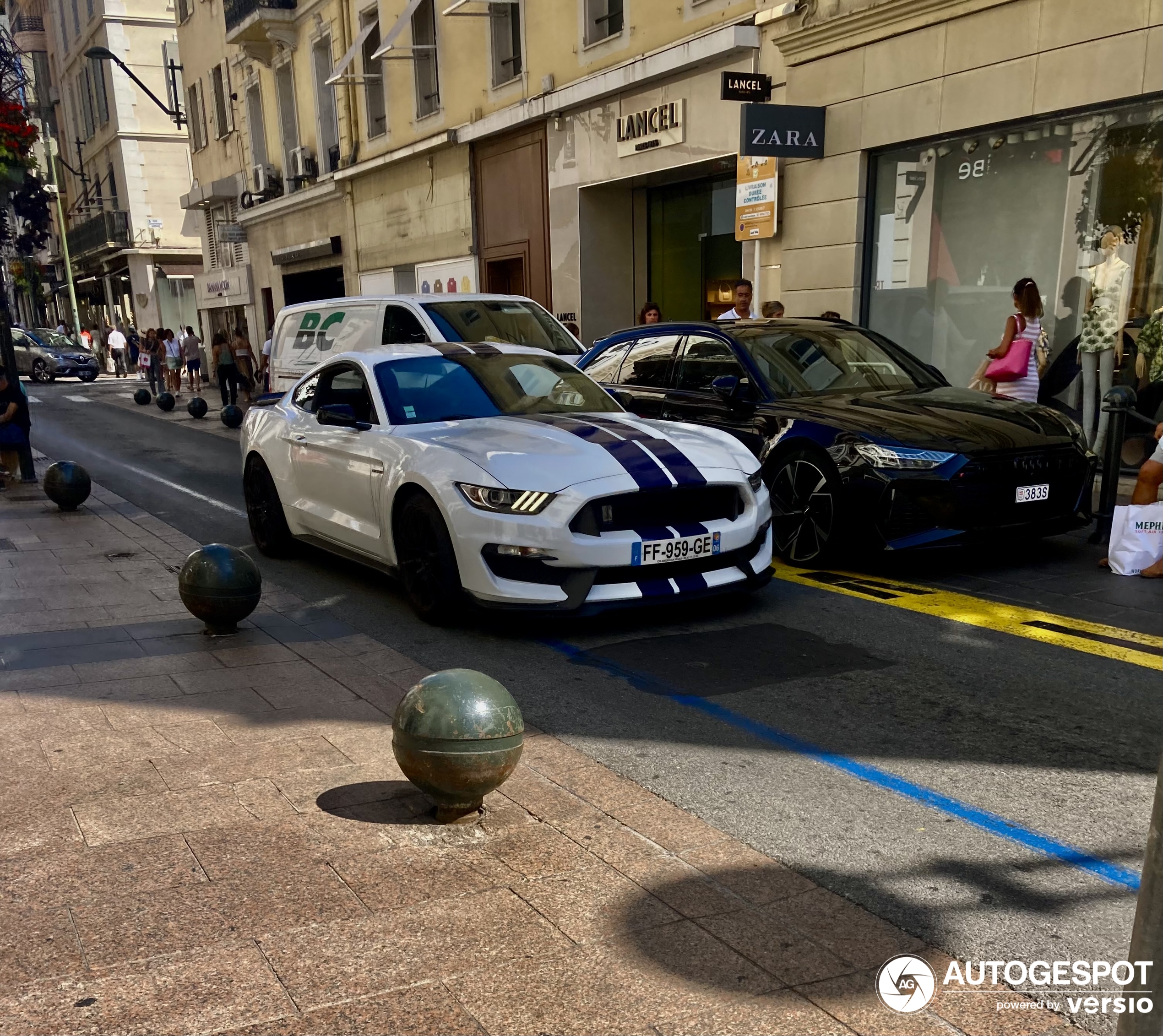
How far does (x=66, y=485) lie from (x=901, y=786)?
30.7ft

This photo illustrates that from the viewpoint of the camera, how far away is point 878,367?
27.5 feet

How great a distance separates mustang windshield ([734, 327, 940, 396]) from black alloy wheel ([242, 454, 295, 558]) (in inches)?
149

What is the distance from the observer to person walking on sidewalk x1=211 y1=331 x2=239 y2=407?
2494cm

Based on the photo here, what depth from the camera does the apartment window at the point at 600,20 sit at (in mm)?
17094

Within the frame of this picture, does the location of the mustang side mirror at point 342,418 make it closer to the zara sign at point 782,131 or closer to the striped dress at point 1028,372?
the striped dress at point 1028,372

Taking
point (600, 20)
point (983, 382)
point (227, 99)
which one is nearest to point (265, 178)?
point (227, 99)

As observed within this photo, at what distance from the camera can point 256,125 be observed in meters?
32.1

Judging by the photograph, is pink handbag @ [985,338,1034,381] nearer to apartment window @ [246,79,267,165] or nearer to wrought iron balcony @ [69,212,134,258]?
apartment window @ [246,79,267,165]

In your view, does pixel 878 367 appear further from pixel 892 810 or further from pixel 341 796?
pixel 341 796

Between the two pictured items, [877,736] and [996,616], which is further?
[996,616]

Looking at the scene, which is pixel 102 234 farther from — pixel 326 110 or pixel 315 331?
pixel 315 331

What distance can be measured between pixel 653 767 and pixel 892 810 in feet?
2.92

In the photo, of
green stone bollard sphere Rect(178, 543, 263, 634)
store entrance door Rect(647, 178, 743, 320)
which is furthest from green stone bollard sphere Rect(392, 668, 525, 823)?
store entrance door Rect(647, 178, 743, 320)

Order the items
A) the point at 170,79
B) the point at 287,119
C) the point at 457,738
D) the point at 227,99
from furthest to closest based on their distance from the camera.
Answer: the point at 170,79 < the point at 227,99 < the point at 287,119 < the point at 457,738
